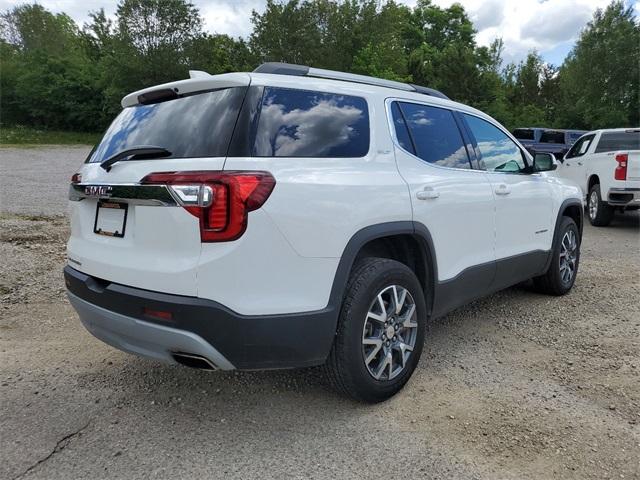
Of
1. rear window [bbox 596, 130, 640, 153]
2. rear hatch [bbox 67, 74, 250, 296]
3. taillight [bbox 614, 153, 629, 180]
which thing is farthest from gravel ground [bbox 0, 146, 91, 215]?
rear window [bbox 596, 130, 640, 153]

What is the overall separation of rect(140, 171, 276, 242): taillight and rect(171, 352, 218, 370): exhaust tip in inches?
23.0

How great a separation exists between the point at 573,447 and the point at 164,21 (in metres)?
43.3

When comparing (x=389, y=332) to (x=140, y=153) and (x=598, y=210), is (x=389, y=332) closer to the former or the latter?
(x=140, y=153)

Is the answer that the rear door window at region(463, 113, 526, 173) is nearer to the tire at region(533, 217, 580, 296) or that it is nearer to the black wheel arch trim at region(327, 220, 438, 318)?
the tire at region(533, 217, 580, 296)

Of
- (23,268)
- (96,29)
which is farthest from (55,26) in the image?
(23,268)

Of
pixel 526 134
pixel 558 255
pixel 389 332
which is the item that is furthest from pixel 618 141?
pixel 526 134

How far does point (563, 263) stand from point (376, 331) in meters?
3.12

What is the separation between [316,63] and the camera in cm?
3878

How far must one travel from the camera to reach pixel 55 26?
5656 centimetres

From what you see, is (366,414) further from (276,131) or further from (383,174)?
(276,131)

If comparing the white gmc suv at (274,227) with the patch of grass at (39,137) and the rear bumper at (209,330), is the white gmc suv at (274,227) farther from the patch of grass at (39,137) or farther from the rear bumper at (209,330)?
the patch of grass at (39,137)

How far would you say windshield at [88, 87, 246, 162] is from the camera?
254 centimetres

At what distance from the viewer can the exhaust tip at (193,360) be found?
2.49 metres

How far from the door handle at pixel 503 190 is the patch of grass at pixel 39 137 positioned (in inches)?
1167
